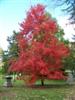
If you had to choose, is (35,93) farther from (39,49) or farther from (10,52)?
(10,52)

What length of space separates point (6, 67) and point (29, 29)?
14.5m

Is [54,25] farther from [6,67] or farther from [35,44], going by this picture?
[6,67]

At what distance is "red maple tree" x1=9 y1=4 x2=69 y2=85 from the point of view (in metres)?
29.1

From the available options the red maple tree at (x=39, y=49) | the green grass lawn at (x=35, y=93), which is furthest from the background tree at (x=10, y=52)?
the green grass lawn at (x=35, y=93)

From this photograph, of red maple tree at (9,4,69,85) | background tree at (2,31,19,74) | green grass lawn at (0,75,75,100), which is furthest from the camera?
background tree at (2,31,19,74)

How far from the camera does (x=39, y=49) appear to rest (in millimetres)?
29562

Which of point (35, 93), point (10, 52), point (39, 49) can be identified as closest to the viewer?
point (35, 93)

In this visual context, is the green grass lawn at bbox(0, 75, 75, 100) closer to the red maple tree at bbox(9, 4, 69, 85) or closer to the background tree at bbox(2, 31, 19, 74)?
the red maple tree at bbox(9, 4, 69, 85)

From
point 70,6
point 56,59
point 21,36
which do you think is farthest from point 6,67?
point 70,6

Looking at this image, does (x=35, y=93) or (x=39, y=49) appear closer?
(x=35, y=93)

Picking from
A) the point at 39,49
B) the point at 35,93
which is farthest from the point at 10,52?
the point at 35,93

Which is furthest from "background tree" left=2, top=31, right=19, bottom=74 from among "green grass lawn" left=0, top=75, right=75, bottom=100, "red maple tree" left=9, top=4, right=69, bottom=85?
"green grass lawn" left=0, top=75, right=75, bottom=100

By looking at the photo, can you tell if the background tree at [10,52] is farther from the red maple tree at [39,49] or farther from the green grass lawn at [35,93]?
the green grass lawn at [35,93]

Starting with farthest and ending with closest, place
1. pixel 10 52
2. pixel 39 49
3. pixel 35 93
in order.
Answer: pixel 10 52 → pixel 39 49 → pixel 35 93
